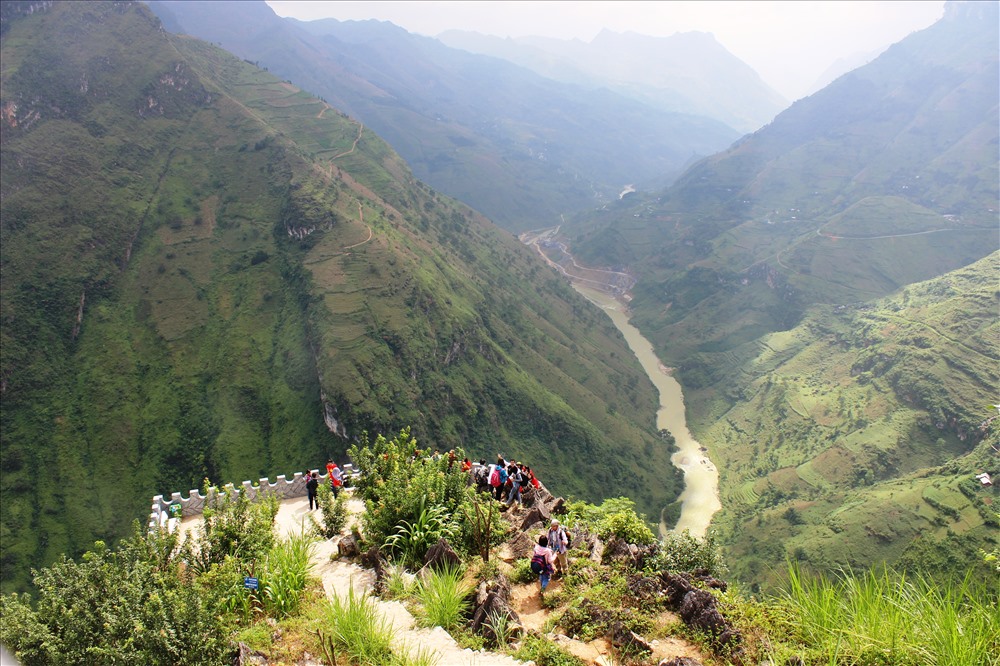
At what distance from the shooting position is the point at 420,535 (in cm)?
1538

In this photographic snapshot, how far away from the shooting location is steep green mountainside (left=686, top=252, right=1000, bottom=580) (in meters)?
67.3

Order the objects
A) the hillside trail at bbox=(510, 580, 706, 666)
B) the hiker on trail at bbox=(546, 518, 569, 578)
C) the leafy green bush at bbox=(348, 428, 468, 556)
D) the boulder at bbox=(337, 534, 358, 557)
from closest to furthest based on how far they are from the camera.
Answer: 1. the hillside trail at bbox=(510, 580, 706, 666)
2. the hiker on trail at bbox=(546, 518, 569, 578)
3. the leafy green bush at bbox=(348, 428, 468, 556)
4. the boulder at bbox=(337, 534, 358, 557)

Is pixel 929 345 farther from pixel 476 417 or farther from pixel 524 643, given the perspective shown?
pixel 524 643

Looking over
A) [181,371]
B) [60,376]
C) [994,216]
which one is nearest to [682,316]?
[994,216]

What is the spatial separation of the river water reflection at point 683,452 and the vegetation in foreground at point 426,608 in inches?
2412

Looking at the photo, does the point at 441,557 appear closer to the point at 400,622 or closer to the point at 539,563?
the point at 400,622

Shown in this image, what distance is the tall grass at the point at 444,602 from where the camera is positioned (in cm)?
1252

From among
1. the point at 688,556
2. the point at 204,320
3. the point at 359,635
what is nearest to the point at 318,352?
the point at 204,320

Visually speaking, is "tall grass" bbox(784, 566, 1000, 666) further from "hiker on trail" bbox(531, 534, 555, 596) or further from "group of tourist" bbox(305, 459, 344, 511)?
"group of tourist" bbox(305, 459, 344, 511)

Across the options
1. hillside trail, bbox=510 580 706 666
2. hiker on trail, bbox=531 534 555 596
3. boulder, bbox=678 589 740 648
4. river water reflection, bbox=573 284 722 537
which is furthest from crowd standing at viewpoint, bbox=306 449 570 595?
river water reflection, bbox=573 284 722 537

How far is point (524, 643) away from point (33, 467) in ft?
263

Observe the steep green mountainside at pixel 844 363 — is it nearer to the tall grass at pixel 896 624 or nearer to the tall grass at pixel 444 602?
the tall grass at pixel 896 624

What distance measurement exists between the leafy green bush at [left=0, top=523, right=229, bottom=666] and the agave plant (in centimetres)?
516

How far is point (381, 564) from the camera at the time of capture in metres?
15.3
